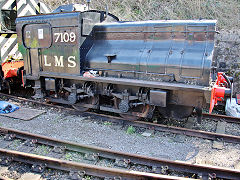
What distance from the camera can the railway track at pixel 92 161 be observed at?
150 inches

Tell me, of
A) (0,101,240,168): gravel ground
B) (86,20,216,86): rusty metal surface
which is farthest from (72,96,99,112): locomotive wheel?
(86,20,216,86): rusty metal surface

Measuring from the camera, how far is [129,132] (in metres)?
5.49

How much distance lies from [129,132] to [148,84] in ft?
4.39

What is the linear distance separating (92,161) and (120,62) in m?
2.58

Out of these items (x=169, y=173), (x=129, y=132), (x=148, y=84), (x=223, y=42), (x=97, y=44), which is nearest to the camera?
(x=169, y=173)

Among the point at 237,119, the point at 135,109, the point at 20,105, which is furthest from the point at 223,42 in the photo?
the point at 20,105

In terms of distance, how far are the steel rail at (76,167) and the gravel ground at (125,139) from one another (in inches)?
35.0

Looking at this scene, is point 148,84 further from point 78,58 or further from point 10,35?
point 10,35

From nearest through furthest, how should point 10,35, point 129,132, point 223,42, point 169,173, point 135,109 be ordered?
point 169,173
point 129,132
point 135,109
point 10,35
point 223,42

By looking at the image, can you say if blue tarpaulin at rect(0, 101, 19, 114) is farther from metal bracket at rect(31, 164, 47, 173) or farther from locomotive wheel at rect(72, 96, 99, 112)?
metal bracket at rect(31, 164, 47, 173)

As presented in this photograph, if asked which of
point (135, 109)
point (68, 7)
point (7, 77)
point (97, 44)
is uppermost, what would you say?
point (68, 7)

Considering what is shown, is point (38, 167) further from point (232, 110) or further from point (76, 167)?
point (232, 110)

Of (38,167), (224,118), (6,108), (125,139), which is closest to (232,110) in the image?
(224,118)

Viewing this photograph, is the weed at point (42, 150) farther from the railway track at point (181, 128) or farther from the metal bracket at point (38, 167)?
the railway track at point (181, 128)
